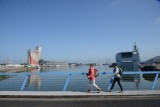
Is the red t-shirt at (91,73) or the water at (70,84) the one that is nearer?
the red t-shirt at (91,73)

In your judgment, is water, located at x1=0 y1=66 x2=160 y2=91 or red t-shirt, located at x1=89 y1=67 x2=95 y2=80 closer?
red t-shirt, located at x1=89 y1=67 x2=95 y2=80

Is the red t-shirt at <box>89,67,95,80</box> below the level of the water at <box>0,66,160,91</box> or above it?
above

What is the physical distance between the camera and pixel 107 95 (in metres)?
12.4

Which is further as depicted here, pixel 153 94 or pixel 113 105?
pixel 153 94

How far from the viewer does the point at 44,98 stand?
481 inches

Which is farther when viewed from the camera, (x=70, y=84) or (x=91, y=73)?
(x=70, y=84)

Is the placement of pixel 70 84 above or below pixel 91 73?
below

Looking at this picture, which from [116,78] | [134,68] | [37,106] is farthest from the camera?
[134,68]

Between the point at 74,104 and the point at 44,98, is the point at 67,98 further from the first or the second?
the point at 74,104

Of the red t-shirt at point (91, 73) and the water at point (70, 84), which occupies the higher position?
the red t-shirt at point (91, 73)

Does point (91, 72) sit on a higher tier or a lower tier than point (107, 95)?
higher

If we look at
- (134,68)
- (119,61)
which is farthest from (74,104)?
(119,61)

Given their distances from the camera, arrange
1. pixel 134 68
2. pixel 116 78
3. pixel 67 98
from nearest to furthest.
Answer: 1. pixel 67 98
2. pixel 116 78
3. pixel 134 68

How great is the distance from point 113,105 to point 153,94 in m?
3.39
